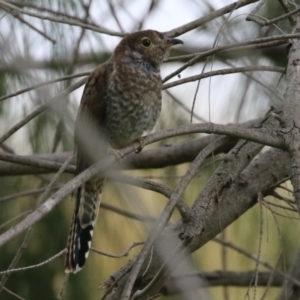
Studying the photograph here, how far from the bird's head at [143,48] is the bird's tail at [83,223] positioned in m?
0.75

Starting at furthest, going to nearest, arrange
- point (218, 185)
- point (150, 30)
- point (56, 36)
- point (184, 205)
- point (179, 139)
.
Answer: point (179, 139) → point (150, 30) → point (56, 36) → point (218, 185) → point (184, 205)

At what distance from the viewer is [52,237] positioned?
14.5 feet

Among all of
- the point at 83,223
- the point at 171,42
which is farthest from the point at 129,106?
the point at 83,223

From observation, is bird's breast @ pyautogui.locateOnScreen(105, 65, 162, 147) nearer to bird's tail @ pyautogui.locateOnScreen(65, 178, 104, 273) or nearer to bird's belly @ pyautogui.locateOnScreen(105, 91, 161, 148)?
bird's belly @ pyautogui.locateOnScreen(105, 91, 161, 148)

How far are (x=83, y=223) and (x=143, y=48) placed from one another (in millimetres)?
1069

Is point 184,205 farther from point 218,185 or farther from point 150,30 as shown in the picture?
point 150,30

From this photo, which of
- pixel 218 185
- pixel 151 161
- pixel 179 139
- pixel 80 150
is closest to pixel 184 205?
pixel 218 185

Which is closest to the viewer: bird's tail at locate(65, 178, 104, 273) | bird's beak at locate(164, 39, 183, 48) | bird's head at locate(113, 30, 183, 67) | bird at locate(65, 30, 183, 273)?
bird's tail at locate(65, 178, 104, 273)

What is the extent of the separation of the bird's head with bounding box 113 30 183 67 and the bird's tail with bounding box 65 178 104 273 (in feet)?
2.46

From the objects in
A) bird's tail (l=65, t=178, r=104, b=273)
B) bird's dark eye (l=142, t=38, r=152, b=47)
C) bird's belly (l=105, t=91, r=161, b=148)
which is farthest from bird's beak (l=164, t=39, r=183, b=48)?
bird's tail (l=65, t=178, r=104, b=273)

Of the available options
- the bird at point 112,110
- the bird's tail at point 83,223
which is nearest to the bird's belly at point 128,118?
the bird at point 112,110

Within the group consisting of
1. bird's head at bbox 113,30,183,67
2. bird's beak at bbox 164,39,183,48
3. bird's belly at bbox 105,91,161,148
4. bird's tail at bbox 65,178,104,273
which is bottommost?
bird's tail at bbox 65,178,104,273

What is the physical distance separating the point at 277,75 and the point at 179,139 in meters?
0.98

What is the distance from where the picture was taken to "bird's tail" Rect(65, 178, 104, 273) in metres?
3.84
